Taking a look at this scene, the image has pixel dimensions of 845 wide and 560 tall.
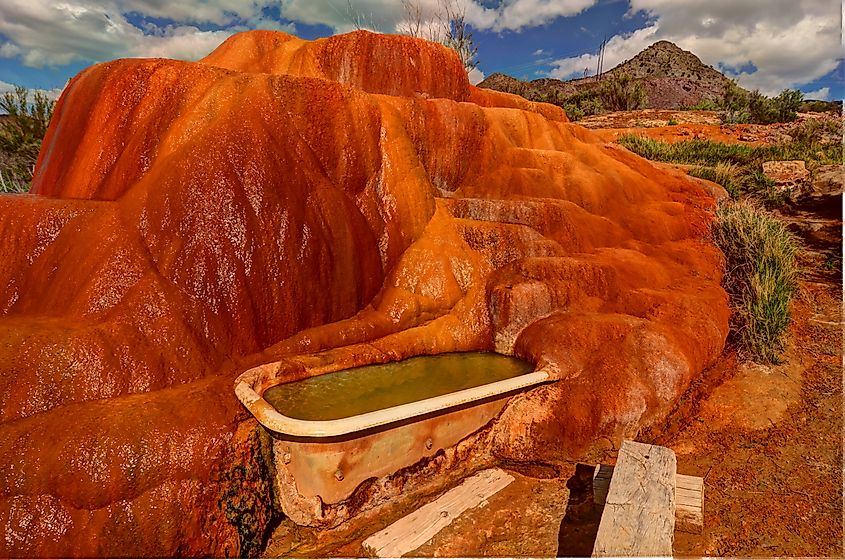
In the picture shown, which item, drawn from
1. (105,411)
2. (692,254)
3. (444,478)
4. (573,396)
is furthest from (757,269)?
(105,411)

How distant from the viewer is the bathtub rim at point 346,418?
3963mm

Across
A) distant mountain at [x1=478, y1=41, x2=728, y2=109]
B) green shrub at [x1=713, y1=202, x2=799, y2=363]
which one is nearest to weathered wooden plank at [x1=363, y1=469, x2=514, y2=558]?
green shrub at [x1=713, y1=202, x2=799, y2=363]

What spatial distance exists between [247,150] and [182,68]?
1.80m

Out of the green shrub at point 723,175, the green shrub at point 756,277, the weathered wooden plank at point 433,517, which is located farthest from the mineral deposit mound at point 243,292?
the green shrub at point 723,175

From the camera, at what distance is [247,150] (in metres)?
6.05

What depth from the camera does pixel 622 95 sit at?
3678 cm

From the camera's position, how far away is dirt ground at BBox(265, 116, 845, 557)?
3.89 metres

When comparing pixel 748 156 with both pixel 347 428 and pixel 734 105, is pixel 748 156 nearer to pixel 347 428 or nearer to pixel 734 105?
pixel 347 428

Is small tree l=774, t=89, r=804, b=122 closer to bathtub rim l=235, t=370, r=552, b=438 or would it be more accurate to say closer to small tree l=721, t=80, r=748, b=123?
small tree l=721, t=80, r=748, b=123

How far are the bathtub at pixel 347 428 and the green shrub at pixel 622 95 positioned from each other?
3747cm

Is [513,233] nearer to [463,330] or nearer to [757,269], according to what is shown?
[463,330]

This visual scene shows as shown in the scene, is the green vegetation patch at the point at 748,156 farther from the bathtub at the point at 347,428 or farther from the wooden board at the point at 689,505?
the bathtub at the point at 347,428

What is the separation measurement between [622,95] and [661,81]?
103ft

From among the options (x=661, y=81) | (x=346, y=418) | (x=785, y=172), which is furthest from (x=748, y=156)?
(x=661, y=81)
